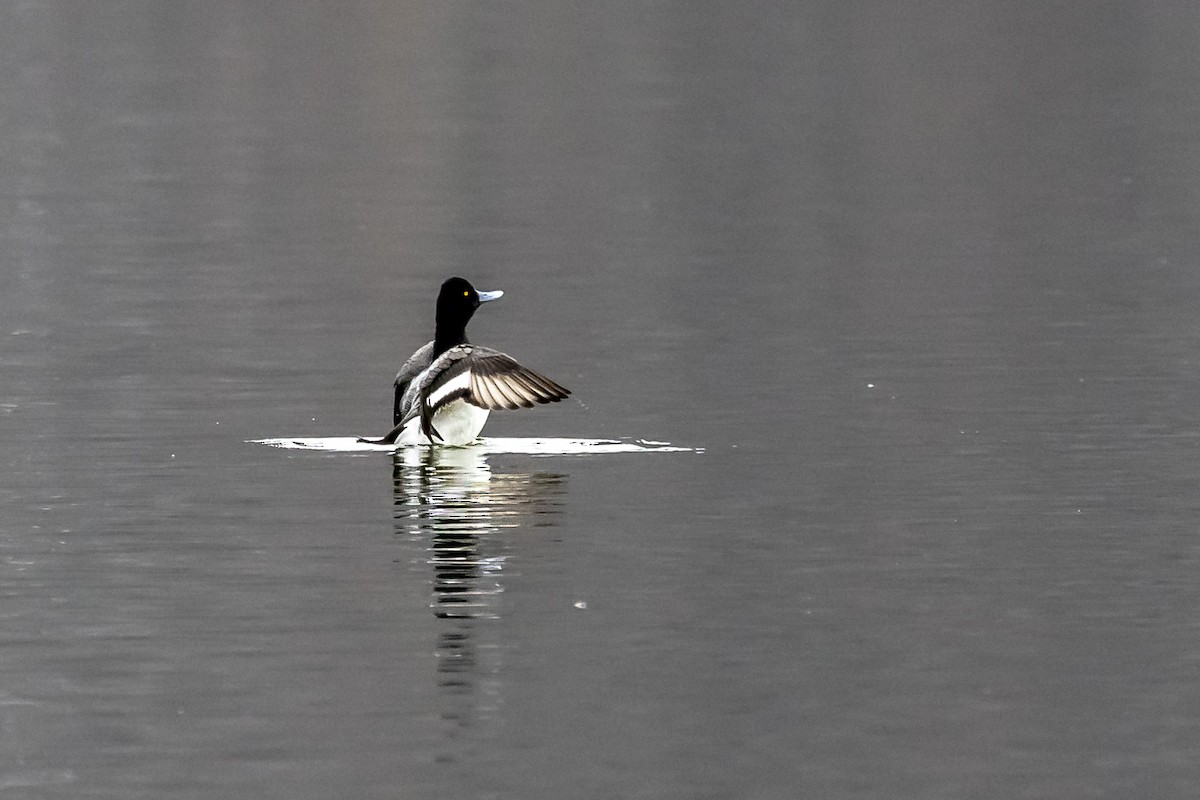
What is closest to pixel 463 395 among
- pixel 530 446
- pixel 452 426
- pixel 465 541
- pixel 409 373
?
pixel 452 426

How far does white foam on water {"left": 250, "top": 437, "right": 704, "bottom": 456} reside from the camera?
17500 mm

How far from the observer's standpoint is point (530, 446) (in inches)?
706

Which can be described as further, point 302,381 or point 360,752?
point 302,381

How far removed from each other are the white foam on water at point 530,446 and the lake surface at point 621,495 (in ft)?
0.47

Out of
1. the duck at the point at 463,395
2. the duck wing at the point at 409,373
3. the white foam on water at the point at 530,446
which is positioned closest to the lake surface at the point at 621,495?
the white foam on water at the point at 530,446

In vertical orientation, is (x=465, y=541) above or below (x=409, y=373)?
below

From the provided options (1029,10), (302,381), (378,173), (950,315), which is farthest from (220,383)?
(1029,10)

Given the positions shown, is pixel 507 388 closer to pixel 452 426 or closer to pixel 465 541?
pixel 452 426

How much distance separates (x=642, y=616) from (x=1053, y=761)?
9.23ft

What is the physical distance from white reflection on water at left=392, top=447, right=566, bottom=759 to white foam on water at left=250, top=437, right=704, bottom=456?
181mm

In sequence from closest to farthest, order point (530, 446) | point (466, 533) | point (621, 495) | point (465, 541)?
point (465, 541)
point (466, 533)
point (621, 495)
point (530, 446)

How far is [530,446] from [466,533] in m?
3.53

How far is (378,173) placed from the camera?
4872 cm

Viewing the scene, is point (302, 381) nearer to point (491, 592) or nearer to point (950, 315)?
point (950, 315)
